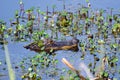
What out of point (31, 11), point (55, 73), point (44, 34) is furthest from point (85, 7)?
point (55, 73)

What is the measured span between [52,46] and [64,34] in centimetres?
88

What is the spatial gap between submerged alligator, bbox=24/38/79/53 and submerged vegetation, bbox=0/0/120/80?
33 millimetres

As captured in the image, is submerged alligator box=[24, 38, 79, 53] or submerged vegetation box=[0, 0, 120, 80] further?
submerged alligator box=[24, 38, 79, 53]

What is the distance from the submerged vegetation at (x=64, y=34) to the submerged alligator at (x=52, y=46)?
0.03 meters

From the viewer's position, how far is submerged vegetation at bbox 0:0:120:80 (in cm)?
520

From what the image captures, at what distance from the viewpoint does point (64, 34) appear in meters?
7.04

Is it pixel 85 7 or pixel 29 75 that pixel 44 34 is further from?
pixel 85 7

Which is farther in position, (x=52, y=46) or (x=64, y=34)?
(x=64, y=34)

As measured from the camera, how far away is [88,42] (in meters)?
6.47

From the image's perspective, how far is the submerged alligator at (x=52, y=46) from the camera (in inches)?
243

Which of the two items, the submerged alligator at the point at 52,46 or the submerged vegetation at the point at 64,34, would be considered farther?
the submerged alligator at the point at 52,46

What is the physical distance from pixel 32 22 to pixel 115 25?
5.61 feet

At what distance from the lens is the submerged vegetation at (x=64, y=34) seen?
5199 mm

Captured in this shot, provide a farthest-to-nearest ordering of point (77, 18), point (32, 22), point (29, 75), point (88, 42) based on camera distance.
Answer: point (77, 18) → point (32, 22) → point (88, 42) → point (29, 75)
